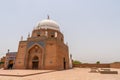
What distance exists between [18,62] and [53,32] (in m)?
8.97

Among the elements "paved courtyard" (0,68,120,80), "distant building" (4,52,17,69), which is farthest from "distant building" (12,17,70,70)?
"paved courtyard" (0,68,120,80)

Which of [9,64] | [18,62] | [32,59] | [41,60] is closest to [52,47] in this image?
[41,60]

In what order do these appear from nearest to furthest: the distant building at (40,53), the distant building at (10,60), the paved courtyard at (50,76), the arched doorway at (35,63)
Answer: the paved courtyard at (50,76)
the distant building at (40,53)
the arched doorway at (35,63)
the distant building at (10,60)

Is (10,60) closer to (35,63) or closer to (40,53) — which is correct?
(35,63)

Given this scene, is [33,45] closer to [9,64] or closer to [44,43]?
[44,43]

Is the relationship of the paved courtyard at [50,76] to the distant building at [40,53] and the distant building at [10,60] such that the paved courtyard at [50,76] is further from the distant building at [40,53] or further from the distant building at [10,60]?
the distant building at [10,60]

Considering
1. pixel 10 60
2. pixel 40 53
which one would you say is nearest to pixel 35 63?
pixel 40 53

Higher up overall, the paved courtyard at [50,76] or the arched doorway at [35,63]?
the arched doorway at [35,63]

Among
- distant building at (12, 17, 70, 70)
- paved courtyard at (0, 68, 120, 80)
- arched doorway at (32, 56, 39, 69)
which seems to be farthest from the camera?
arched doorway at (32, 56, 39, 69)

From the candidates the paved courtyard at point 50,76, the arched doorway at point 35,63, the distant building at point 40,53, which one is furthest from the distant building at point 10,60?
the paved courtyard at point 50,76

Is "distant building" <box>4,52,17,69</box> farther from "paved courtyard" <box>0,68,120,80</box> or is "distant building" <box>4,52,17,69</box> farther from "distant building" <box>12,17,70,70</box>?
"paved courtyard" <box>0,68,120,80</box>

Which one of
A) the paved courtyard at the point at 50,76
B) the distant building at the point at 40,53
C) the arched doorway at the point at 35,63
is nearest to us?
the paved courtyard at the point at 50,76

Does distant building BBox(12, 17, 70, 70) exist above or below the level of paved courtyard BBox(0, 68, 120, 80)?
above

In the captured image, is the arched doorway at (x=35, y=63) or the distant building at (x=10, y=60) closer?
the arched doorway at (x=35, y=63)
